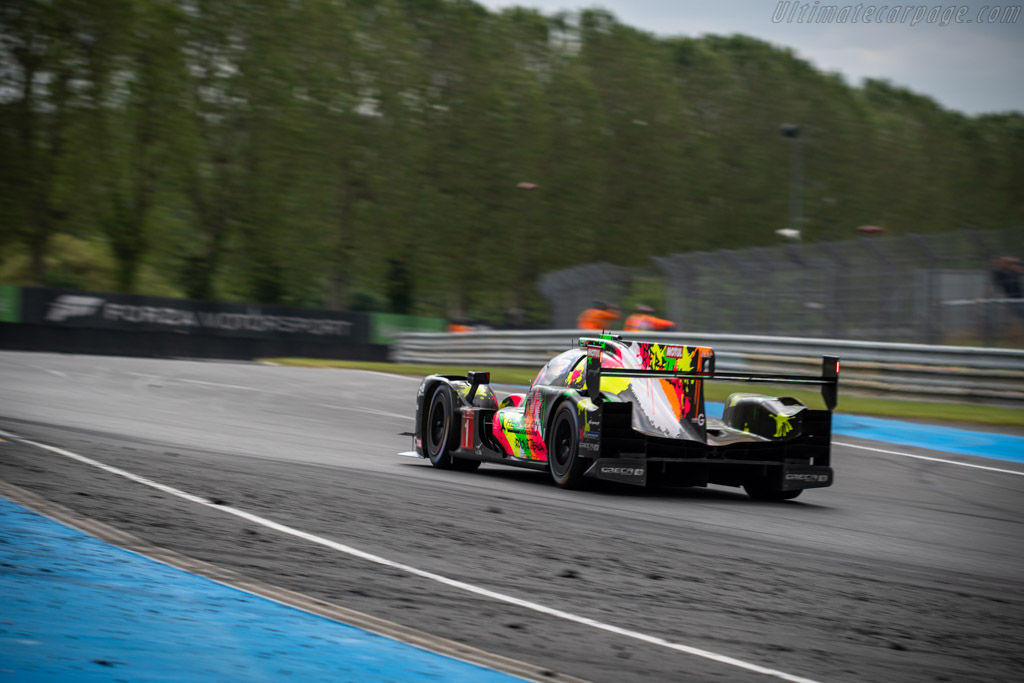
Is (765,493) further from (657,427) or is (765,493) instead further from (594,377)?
(594,377)

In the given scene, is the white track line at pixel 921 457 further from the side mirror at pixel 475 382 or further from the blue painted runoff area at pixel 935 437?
the side mirror at pixel 475 382

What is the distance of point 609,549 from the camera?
6.85 meters

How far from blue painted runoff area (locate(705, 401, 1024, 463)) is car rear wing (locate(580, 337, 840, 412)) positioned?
3.87 m

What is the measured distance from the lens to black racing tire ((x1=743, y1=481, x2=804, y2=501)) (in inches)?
381

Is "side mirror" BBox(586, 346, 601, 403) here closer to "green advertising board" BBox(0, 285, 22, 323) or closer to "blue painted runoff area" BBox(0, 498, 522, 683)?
"blue painted runoff area" BBox(0, 498, 522, 683)

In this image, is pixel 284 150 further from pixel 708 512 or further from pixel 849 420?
pixel 708 512

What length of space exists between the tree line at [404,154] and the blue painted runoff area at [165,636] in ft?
152

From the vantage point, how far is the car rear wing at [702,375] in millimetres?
A: 8969

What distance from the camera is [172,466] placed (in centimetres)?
952

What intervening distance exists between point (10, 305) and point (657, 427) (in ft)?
94.8

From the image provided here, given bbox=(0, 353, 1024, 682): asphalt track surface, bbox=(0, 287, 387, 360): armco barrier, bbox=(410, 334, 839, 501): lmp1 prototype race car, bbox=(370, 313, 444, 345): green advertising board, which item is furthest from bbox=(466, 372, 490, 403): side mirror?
bbox=(370, 313, 444, 345): green advertising board

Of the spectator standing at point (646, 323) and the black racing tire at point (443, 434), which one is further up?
the spectator standing at point (646, 323)

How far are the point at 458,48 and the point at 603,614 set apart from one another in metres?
60.3

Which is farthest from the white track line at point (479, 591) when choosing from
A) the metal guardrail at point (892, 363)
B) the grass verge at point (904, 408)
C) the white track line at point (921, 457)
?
the metal guardrail at point (892, 363)
